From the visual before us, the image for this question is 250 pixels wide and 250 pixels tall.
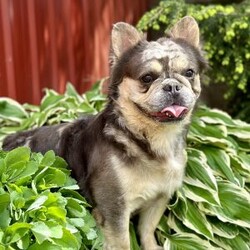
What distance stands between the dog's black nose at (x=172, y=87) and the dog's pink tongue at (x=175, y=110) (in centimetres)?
10

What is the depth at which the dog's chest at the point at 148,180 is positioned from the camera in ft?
9.46

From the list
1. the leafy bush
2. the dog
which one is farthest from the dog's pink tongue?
the leafy bush

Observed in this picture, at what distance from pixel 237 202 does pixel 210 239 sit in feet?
0.94

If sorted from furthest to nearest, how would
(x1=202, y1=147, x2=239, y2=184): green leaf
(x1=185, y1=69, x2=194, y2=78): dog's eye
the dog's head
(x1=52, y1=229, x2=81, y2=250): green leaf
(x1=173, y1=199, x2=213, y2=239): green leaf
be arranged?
(x1=202, y1=147, x2=239, y2=184): green leaf < (x1=173, y1=199, x2=213, y2=239): green leaf < (x1=185, y1=69, x2=194, y2=78): dog's eye < the dog's head < (x1=52, y1=229, x2=81, y2=250): green leaf

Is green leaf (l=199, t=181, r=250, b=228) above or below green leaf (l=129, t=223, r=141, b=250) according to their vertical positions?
above

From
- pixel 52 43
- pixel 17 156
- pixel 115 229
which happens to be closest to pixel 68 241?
pixel 17 156

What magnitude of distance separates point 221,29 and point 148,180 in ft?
7.47

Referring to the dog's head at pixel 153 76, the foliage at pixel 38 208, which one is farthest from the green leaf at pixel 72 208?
the dog's head at pixel 153 76

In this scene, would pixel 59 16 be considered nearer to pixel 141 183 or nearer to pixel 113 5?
pixel 113 5

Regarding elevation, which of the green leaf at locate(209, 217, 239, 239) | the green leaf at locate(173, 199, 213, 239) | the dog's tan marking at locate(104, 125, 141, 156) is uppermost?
the dog's tan marking at locate(104, 125, 141, 156)

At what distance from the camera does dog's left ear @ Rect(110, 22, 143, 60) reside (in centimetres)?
296

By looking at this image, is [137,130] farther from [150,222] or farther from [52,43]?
[52,43]

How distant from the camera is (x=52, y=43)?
202 inches

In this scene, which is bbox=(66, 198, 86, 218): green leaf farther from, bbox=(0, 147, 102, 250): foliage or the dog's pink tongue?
the dog's pink tongue
